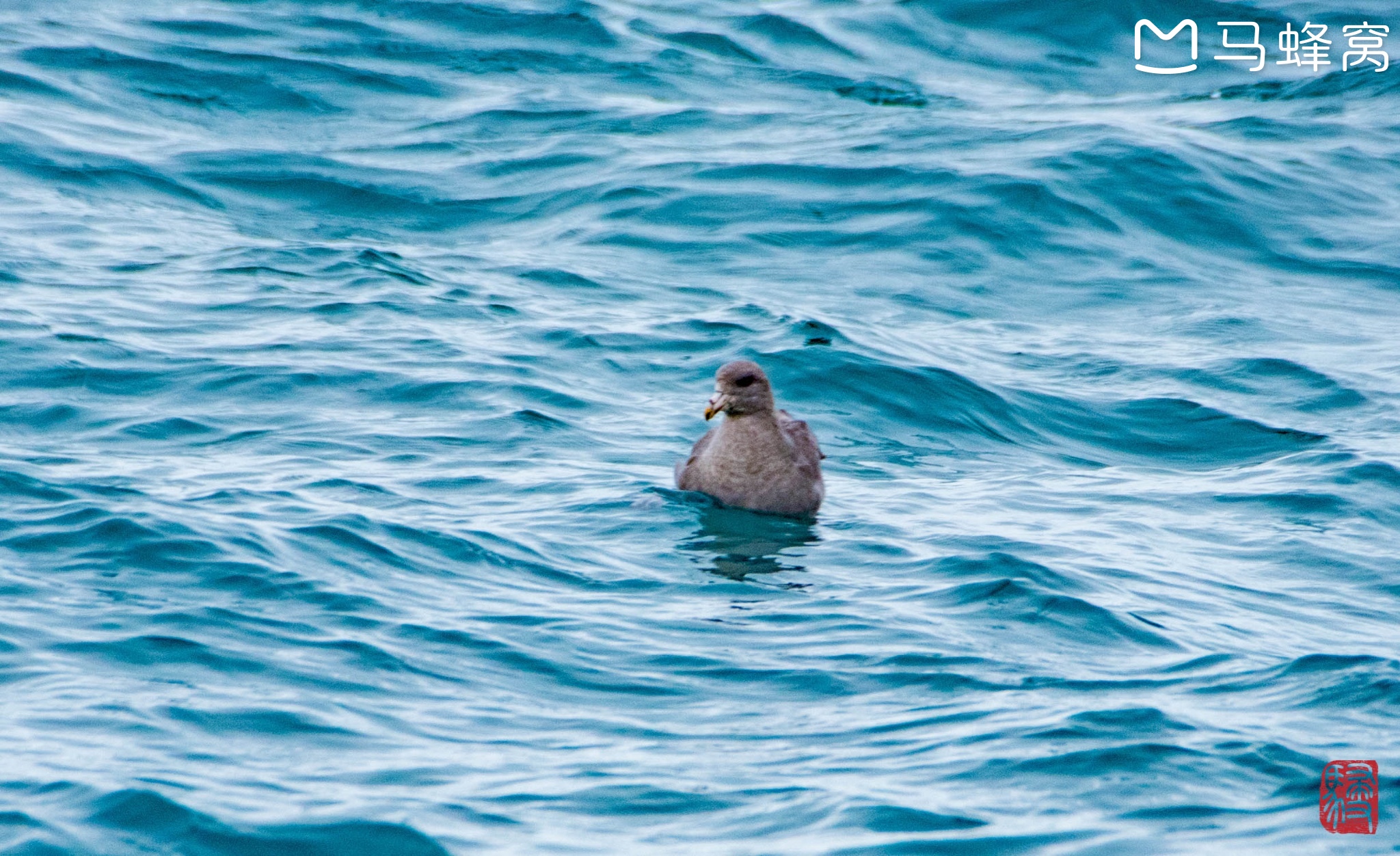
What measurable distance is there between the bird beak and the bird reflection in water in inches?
25.4

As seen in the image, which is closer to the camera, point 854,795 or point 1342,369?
point 854,795

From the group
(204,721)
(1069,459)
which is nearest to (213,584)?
(204,721)

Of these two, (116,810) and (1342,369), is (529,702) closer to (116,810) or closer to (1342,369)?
(116,810)

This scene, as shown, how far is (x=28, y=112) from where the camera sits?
1823 cm

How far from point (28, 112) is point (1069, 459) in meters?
11.3

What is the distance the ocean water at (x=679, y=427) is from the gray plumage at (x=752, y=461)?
19 centimetres

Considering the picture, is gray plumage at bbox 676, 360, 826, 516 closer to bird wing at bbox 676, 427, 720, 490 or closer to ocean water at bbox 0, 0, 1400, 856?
bird wing at bbox 676, 427, 720, 490

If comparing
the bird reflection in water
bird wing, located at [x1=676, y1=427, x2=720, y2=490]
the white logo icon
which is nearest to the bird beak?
bird wing, located at [x1=676, y1=427, x2=720, y2=490]

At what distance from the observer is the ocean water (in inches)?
278

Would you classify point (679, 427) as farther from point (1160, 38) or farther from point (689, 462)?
point (1160, 38)

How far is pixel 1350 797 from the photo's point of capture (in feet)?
22.8

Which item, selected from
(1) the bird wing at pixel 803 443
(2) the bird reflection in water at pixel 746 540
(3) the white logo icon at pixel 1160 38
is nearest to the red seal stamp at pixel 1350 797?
(2) the bird reflection in water at pixel 746 540

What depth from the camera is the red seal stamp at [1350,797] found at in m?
6.75

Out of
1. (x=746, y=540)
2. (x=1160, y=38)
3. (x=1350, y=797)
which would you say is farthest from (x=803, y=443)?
(x=1160, y=38)
